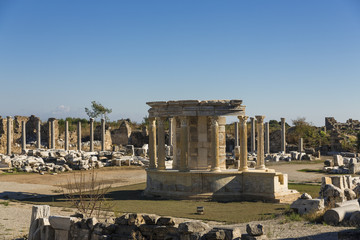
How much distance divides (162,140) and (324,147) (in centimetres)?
3377

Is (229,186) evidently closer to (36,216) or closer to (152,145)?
(152,145)

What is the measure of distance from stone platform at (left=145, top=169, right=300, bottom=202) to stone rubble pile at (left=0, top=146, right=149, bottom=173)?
37.5 feet

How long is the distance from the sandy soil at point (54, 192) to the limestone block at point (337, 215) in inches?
14.8

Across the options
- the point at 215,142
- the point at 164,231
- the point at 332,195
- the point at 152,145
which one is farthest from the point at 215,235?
the point at 152,145

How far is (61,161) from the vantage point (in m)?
33.8

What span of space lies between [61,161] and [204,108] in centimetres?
1818

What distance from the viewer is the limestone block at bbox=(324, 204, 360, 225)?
1182 cm

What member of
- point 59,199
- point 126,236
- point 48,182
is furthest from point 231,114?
point 48,182

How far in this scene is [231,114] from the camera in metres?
19.4

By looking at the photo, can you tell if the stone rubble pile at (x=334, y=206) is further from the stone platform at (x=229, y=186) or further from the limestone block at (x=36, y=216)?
the limestone block at (x=36, y=216)

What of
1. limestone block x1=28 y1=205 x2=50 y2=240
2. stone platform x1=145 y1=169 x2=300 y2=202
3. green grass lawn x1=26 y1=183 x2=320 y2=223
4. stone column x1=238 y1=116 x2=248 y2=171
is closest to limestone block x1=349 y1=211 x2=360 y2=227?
green grass lawn x1=26 y1=183 x2=320 y2=223

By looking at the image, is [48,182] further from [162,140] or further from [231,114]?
[231,114]

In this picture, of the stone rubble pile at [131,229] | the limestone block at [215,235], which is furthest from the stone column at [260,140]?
the limestone block at [215,235]

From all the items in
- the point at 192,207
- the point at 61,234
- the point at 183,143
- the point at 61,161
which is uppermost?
the point at 183,143
